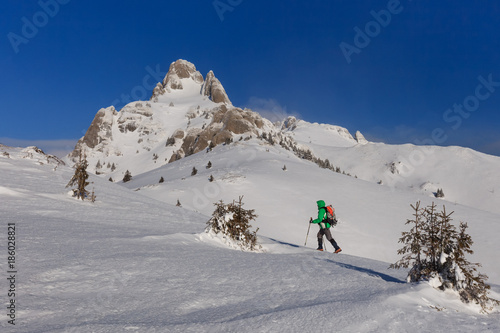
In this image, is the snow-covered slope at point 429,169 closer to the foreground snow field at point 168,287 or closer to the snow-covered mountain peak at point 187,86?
the snow-covered mountain peak at point 187,86

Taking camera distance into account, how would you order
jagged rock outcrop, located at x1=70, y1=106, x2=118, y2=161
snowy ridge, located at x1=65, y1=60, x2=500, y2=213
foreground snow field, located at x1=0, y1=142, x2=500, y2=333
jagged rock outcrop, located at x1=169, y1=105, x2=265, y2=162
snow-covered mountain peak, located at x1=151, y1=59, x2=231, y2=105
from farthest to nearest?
1. snow-covered mountain peak, located at x1=151, y1=59, x2=231, y2=105
2. jagged rock outcrop, located at x1=70, y1=106, x2=118, y2=161
3. snowy ridge, located at x1=65, y1=60, x2=500, y2=213
4. jagged rock outcrop, located at x1=169, y1=105, x2=265, y2=162
5. foreground snow field, located at x1=0, y1=142, x2=500, y2=333

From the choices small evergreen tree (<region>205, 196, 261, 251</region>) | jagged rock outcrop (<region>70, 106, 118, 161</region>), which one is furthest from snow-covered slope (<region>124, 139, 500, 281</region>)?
jagged rock outcrop (<region>70, 106, 118, 161</region>)

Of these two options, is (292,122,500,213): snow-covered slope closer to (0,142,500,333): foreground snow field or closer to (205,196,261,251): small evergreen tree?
(205,196,261,251): small evergreen tree

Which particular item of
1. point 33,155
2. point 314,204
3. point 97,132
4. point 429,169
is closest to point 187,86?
point 97,132

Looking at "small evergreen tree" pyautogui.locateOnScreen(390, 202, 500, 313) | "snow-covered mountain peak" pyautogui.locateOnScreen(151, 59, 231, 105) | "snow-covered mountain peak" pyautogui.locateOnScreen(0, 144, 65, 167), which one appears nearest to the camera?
"small evergreen tree" pyautogui.locateOnScreen(390, 202, 500, 313)

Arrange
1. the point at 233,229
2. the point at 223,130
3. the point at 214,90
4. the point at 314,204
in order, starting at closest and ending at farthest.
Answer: the point at 233,229
the point at 314,204
the point at 223,130
the point at 214,90

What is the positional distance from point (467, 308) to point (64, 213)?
709 cm

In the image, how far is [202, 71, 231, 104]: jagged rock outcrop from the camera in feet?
394

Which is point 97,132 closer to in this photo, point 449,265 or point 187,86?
point 187,86

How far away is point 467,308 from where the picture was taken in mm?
3117

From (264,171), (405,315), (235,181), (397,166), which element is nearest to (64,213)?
(405,315)

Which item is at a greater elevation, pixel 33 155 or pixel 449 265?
pixel 33 155

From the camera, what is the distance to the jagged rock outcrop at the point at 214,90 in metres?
120

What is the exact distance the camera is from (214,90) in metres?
122
